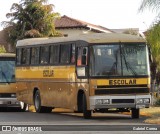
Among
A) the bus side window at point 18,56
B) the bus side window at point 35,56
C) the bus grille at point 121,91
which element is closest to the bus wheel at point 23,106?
the bus side window at point 18,56

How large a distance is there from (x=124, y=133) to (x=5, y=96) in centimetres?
1630

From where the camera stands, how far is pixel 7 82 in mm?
29859

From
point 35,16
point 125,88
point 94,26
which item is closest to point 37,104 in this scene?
point 125,88

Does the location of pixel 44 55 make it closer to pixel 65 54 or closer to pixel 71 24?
pixel 65 54

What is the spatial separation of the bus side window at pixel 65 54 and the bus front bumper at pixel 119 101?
2.69 metres

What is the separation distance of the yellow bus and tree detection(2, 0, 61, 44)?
22320 millimetres

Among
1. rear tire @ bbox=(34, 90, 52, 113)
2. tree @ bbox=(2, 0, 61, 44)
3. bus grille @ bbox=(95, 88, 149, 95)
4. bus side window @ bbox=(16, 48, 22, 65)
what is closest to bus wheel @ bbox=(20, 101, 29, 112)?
bus side window @ bbox=(16, 48, 22, 65)

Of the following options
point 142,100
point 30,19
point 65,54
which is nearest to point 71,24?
point 30,19

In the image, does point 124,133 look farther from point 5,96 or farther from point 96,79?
point 5,96

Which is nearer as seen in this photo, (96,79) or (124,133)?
(124,133)

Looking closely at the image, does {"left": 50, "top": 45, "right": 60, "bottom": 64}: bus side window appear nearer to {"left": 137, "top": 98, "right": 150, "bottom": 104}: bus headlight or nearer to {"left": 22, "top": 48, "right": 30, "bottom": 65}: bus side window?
{"left": 22, "top": 48, "right": 30, "bottom": 65}: bus side window

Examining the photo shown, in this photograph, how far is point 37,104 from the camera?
1098 inches

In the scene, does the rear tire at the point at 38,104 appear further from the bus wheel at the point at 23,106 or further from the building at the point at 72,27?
the building at the point at 72,27

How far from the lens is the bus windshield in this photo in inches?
873
